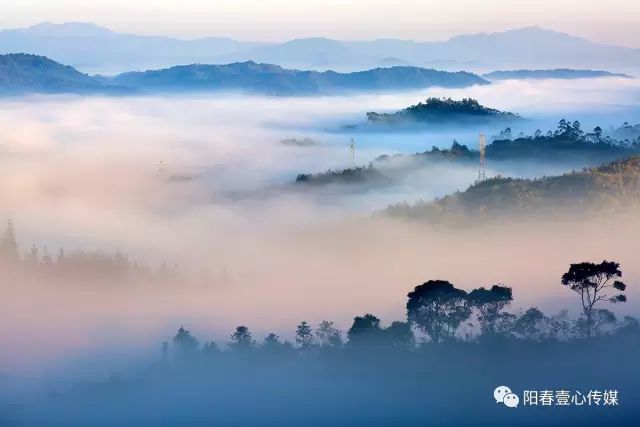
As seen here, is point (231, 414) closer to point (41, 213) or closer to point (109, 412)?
point (109, 412)

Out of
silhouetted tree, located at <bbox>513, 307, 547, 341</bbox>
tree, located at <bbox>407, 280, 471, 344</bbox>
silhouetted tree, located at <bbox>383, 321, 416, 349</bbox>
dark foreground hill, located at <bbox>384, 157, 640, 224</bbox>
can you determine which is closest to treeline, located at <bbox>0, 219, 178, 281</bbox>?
dark foreground hill, located at <bbox>384, 157, 640, 224</bbox>

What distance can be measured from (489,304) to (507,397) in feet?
27.1

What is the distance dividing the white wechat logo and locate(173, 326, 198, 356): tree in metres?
24.8

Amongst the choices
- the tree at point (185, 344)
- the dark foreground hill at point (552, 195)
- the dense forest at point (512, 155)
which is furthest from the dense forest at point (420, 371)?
the dense forest at point (512, 155)

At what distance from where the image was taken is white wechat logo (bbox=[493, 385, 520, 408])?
127ft

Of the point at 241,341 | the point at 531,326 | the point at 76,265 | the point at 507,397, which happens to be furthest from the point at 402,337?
the point at 76,265

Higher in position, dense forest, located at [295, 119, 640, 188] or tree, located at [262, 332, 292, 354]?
dense forest, located at [295, 119, 640, 188]

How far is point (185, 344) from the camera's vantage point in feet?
197

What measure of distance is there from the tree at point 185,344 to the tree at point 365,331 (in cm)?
1480

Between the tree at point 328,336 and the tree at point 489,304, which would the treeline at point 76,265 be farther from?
the tree at point 489,304

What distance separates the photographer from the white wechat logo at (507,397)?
38.8m

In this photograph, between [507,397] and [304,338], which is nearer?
[507,397]

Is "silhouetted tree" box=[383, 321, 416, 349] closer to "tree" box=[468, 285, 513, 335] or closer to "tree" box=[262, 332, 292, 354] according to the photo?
"tree" box=[468, 285, 513, 335]

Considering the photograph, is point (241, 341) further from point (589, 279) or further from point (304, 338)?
point (589, 279)
